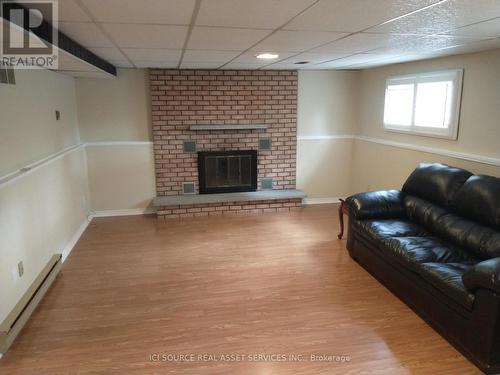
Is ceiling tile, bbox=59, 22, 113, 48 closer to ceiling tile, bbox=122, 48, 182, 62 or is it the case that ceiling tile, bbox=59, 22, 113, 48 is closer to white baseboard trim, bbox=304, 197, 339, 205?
ceiling tile, bbox=122, 48, 182, 62

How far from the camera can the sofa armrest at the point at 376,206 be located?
3725 mm

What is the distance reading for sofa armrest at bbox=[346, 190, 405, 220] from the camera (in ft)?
12.2

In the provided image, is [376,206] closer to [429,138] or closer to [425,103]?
[429,138]

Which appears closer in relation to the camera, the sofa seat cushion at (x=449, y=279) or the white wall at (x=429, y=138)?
the sofa seat cushion at (x=449, y=279)

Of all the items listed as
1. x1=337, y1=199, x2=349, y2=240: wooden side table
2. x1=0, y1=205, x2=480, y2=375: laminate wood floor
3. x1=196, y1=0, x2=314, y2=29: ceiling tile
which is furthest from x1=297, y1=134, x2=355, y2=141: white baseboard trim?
x1=196, y1=0, x2=314, y2=29: ceiling tile

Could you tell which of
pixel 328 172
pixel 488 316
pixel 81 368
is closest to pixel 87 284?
pixel 81 368

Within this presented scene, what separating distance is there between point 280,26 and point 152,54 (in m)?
1.77

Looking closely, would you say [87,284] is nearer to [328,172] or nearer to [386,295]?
[386,295]

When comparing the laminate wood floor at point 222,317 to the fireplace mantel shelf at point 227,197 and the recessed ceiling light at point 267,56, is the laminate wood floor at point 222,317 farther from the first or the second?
the recessed ceiling light at point 267,56

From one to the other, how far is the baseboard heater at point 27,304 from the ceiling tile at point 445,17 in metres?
3.19

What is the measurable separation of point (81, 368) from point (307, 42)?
2.83 metres

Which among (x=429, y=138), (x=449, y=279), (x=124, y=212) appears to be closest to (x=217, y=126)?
(x=124, y=212)

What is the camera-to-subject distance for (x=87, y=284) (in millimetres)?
3379

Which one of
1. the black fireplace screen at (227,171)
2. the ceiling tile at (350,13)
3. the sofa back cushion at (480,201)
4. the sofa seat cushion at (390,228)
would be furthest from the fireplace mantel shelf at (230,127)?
the ceiling tile at (350,13)
